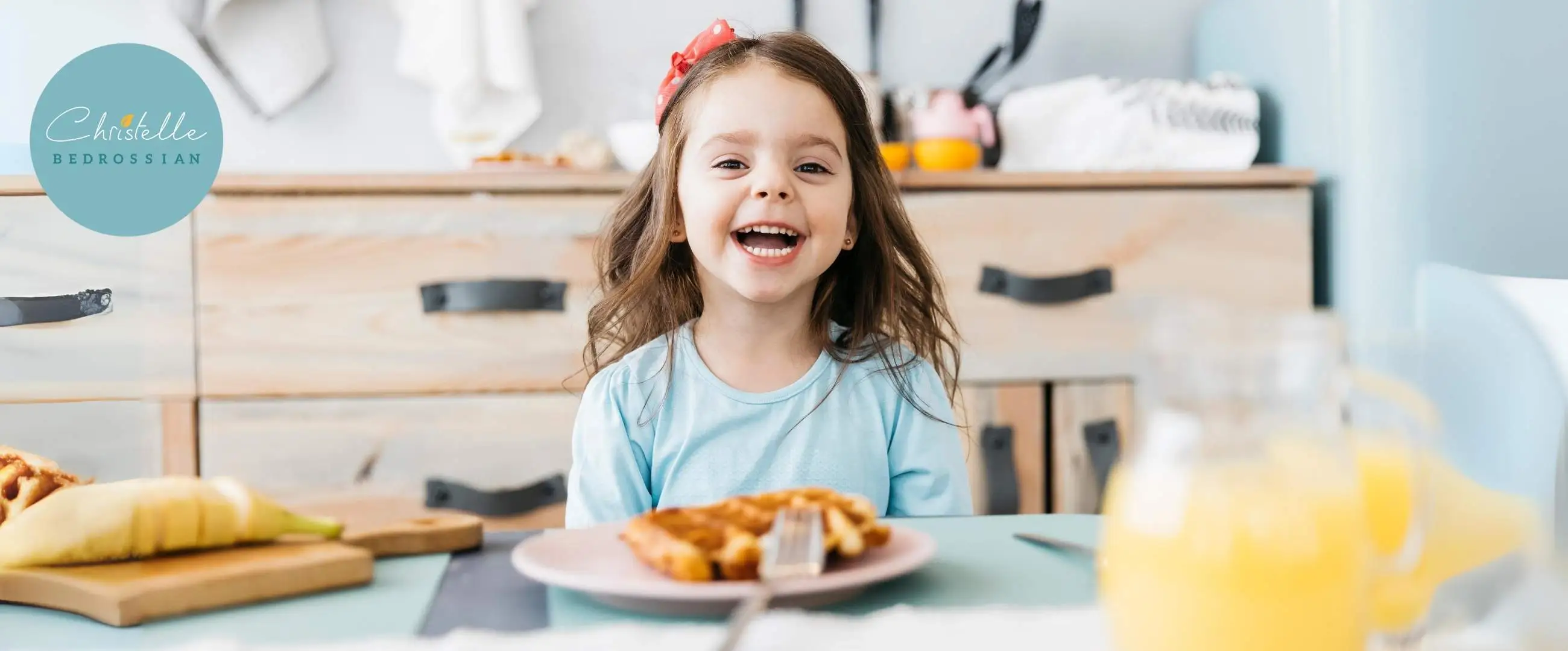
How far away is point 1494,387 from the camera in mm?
414

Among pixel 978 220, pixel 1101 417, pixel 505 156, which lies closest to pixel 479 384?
pixel 505 156

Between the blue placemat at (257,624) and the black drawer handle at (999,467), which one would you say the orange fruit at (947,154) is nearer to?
the black drawer handle at (999,467)

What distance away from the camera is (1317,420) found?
35 centimetres

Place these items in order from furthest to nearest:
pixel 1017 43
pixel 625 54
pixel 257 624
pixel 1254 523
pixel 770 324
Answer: pixel 625 54, pixel 1017 43, pixel 770 324, pixel 257 624, pixel 1254 523

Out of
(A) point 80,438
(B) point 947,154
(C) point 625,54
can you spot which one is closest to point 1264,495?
(A) point 80,438

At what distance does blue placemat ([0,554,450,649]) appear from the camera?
44 cm

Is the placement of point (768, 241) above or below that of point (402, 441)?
above

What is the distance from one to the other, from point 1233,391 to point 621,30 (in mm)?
1821

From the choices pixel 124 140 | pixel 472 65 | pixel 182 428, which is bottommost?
pixel 182 428

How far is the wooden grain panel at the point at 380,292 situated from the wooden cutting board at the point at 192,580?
3.62 feet

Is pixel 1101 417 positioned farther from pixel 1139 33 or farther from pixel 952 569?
pixel 952 569

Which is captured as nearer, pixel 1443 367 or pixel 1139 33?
pixel 1443 367

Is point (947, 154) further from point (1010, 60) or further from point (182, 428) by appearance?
point (182, 428)

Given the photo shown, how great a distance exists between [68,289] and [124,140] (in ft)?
0.25
